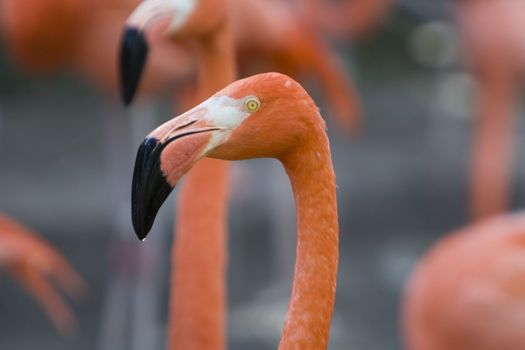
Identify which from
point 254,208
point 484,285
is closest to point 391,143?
point 254,208

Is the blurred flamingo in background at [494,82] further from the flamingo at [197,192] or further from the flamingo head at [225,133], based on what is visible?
the flamingo head at [225,133]

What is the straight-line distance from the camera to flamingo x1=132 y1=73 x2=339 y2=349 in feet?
4.37

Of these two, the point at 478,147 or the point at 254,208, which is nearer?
the point at 478,147

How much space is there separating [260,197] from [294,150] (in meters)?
4.10

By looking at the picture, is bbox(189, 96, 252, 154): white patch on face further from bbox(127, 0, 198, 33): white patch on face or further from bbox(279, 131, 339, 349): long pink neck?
bbox(127, 0, 198, 33): white patch on face

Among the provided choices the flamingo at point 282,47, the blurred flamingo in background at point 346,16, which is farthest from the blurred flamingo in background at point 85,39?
the blurred flamingo in background at point 346,16

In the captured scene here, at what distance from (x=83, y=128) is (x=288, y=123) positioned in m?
5.15

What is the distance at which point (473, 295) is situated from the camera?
8.70ft

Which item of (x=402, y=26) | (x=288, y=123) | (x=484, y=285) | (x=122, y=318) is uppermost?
(x=402, y=26)

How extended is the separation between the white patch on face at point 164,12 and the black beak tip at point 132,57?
0.06ft

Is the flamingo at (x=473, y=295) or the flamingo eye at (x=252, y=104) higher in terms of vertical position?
the flamingo eye at (x=252, y=104)

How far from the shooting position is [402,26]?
7398 millimetres

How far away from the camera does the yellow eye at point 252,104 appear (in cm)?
135

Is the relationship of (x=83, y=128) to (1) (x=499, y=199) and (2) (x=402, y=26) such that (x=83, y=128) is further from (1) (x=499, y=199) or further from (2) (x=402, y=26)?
(1) (x=499, y=199)
